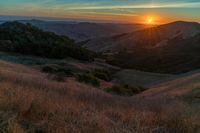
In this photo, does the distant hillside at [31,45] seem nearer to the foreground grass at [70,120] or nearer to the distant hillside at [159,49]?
the distant hillside at [159,49]

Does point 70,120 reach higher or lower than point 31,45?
higher

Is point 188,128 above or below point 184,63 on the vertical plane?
above

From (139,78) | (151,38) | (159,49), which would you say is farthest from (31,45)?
(151,38)

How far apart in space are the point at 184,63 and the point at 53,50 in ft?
95.5

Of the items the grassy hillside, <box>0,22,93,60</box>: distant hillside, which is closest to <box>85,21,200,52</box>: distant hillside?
<box>0,22,93,60</box>: distant hillside

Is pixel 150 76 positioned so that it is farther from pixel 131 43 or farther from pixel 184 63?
pixel 131 43

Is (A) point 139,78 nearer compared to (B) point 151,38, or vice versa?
(A) point 139,78

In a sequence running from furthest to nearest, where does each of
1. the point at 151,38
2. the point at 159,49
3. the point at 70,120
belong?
the point at 151,38 < the point at 159,49 < the point at 70,120

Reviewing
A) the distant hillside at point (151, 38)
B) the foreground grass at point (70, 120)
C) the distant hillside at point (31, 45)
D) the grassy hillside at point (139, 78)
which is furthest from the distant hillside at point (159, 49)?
the foreground grass at point (70, 120)

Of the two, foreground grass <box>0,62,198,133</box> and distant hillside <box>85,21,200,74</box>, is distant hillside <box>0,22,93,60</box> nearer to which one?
distant hillside <box>85,21,200,74</box>

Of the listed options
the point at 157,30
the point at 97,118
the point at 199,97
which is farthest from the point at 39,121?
the point at 157,30

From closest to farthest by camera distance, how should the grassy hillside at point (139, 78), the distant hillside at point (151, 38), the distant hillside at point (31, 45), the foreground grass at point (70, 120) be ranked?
the foreground grass at point (70, 120) → the grassy hillside at point (139, 78) → the distant hillside at point (31, 45) → the distant hillside at point (151, 38)

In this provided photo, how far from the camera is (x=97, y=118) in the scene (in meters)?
5.68

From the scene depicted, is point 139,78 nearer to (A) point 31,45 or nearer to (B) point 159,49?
(A) point 31,45
